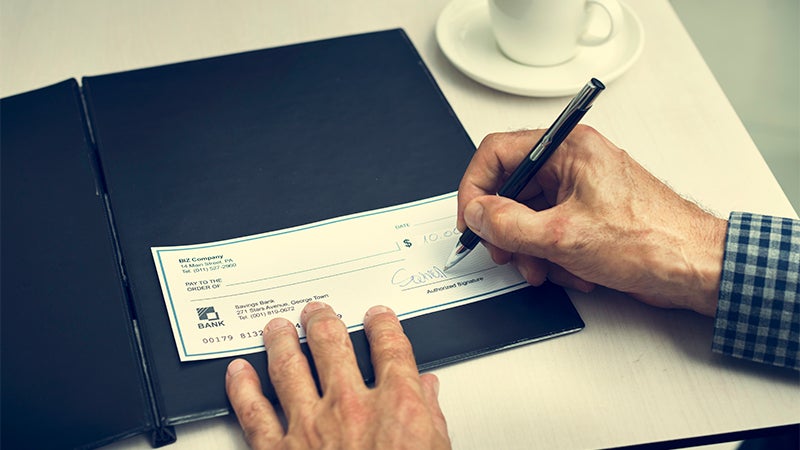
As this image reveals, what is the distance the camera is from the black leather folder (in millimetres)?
639

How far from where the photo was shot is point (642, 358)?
0.68m

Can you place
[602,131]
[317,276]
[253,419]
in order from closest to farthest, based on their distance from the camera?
[253,419] < [317,276] < [602,131]

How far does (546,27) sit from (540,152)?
0.27 m

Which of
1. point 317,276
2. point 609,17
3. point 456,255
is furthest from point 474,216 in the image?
point 609,17

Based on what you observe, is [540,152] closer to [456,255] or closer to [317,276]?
[456,255]

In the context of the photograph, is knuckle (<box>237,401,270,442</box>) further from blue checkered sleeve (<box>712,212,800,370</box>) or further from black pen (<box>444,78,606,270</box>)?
blue checkered sleeve (<box>712,212,800,370</box>)

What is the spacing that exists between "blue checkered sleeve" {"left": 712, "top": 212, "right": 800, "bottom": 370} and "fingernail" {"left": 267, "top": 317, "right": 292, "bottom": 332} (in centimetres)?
36

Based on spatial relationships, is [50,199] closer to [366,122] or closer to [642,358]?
[366,122]

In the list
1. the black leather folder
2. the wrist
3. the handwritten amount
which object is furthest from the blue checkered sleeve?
the handwritten amount

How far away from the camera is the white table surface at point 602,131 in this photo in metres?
0.64

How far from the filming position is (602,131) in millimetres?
890

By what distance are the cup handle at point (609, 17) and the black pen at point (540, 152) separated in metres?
0.28

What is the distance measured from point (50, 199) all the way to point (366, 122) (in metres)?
0.32

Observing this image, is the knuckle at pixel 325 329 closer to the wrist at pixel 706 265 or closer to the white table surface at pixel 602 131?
the white table surface at pixel 602 131
